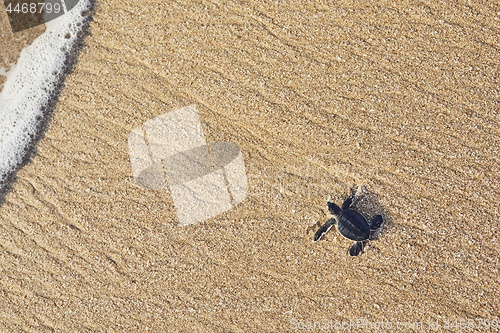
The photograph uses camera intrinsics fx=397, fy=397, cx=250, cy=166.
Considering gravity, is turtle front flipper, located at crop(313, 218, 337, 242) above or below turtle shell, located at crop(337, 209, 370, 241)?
below

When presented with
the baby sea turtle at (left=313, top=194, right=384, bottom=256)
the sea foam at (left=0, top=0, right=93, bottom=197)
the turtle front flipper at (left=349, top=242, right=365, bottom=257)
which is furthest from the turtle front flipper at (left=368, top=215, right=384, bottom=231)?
the sea foam at (left=0, top=0, right=93, bottom=197)

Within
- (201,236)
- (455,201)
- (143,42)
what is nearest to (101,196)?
(201,236)

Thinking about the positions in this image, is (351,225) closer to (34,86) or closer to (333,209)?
(333,209)

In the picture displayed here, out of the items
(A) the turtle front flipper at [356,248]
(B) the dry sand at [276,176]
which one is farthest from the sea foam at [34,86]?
(A) the turtle front flipper at [356,248]

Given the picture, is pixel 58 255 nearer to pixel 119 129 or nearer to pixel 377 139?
pixel 119 129

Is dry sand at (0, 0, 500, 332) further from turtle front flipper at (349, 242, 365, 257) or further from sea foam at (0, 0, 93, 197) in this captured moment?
sea foam at (0, 0, 93, 197)

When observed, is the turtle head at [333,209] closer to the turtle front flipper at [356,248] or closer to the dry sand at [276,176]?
the dry sand at [276,176]

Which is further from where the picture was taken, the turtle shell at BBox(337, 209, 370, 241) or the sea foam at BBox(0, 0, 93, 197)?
the sea foam at BBox(0, 0, 93, 197)
